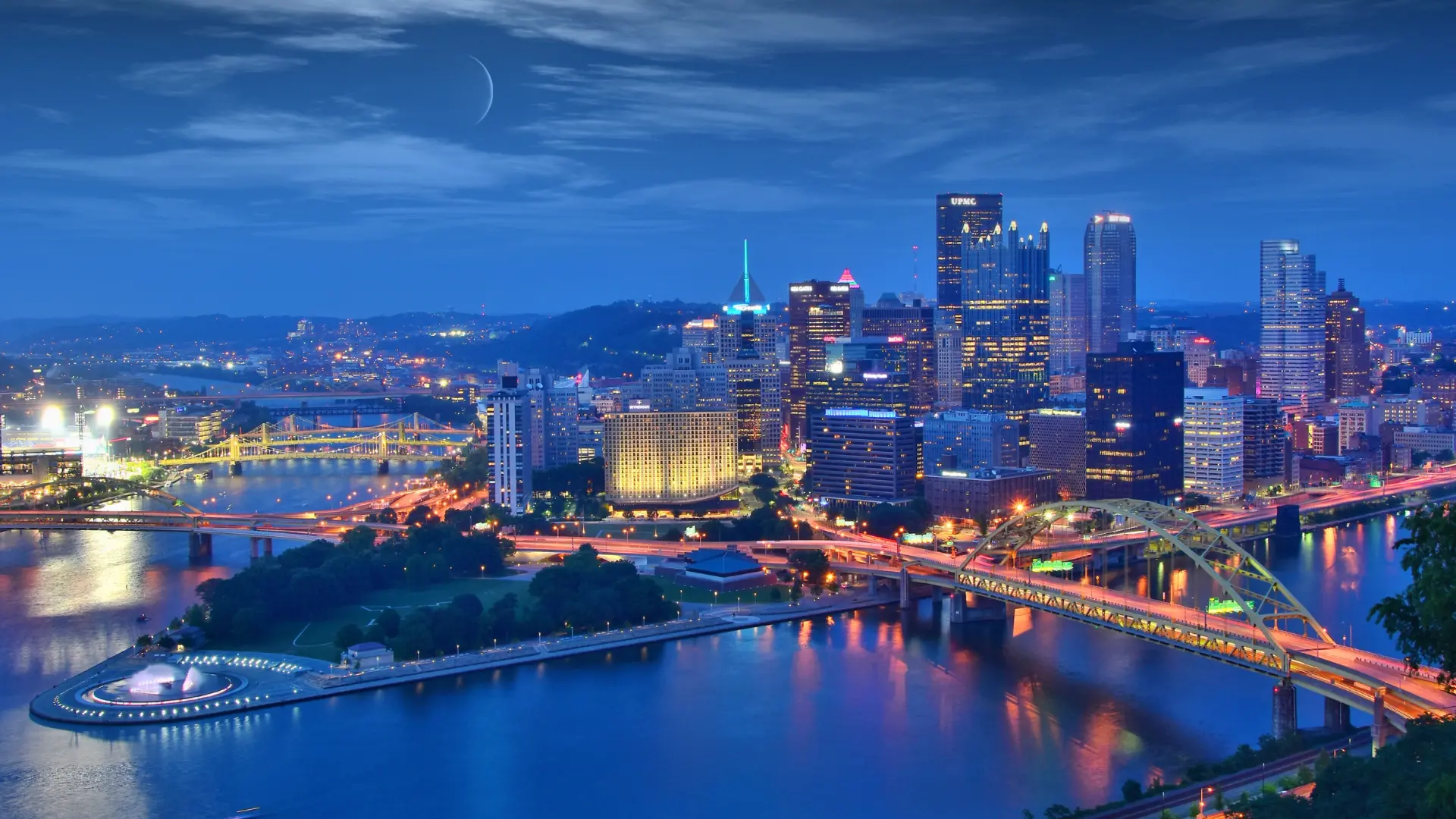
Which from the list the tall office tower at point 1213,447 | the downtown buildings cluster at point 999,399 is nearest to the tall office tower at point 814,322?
the downtown buildings cluster at point 999,399

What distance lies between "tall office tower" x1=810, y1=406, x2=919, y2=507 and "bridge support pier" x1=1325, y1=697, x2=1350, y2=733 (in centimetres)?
1229

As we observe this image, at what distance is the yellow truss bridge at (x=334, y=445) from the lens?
105ft

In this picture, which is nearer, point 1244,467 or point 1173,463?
point 1173,463

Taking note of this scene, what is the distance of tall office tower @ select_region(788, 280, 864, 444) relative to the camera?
35750mm

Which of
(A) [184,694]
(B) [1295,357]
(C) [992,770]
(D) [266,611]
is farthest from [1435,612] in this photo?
(B) [1295,357]

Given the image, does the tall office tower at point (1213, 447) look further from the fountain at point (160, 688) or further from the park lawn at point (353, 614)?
the fountain at point (160, 688)

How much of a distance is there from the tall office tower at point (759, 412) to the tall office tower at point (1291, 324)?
46.8 feet

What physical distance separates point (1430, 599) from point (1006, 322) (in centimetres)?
3009

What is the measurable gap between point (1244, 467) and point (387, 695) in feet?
61.9

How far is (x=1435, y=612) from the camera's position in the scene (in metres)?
6.23

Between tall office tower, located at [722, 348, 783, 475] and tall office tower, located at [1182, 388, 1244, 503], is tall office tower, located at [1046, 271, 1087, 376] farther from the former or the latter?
tall office tower, located at [1182, 388, 1244, 503]

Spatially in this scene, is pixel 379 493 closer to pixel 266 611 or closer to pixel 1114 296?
pixel 266 611

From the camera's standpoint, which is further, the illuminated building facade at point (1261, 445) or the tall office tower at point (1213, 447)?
the illuminated building facade at point (1261, 445)

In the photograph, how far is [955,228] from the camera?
39.2m
